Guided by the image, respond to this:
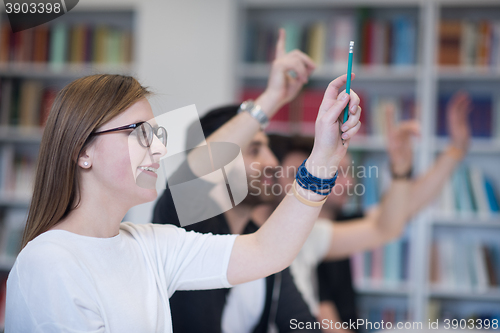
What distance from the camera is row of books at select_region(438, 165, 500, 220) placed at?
8.41ft

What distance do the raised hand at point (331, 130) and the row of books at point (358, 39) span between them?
2079 mm

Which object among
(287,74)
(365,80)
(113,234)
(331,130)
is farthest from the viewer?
(365,80)

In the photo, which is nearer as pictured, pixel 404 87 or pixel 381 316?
pixel 381 316

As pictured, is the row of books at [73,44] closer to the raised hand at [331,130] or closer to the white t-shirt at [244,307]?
the white t-shirt at [244,307]

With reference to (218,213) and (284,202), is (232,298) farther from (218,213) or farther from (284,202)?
(284,202)

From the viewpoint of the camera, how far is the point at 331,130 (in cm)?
68

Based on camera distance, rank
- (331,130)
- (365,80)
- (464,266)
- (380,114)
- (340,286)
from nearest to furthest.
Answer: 1. (331,130)
2. (340,286)
3. (464,266)
4. (380,114)
5. (365,80)

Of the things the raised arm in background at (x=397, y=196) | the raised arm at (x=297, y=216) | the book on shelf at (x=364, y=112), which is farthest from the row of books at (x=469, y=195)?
the raised arm at (x=297, y=216)

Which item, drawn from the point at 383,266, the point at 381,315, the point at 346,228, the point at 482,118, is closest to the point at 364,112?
the point at 482,118

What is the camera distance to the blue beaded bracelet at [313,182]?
707 millimetres

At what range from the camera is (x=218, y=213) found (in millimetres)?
1119

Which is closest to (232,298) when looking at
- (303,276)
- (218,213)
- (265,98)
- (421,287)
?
(218,213)

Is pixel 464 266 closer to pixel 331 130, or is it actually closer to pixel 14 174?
pixel 331 130

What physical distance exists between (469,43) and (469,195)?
899 millimetres
